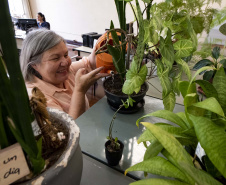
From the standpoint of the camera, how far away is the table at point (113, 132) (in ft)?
2.51

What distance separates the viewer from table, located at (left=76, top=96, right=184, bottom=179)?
764 mm

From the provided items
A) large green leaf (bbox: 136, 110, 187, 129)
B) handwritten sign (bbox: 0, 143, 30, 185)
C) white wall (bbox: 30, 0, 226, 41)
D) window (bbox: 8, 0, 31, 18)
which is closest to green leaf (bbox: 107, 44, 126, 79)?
large green leaf (bbox: 136, 110, 187, 129)

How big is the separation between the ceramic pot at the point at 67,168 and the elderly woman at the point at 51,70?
2.23 ft

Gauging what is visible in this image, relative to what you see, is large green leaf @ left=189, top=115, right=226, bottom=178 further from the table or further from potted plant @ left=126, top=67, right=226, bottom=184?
the table

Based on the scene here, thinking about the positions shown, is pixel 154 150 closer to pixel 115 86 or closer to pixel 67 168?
pixel 67 168

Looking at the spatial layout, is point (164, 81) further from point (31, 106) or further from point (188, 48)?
point (31, 106)

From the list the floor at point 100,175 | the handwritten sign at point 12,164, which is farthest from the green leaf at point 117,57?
the handwritten sign at point 12,164

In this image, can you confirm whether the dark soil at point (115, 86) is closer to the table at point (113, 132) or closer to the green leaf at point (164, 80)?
the table at point (113, 132)

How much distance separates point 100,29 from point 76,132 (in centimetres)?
530

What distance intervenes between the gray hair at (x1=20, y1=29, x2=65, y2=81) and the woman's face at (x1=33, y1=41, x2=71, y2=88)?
27 millimetres

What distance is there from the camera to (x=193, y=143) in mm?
594

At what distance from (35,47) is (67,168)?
97 cm

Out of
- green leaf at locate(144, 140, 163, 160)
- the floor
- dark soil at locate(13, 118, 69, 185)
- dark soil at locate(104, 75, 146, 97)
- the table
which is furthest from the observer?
dark soil at locate(104, 75, 146, 97)

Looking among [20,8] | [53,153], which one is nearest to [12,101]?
[53,153]
